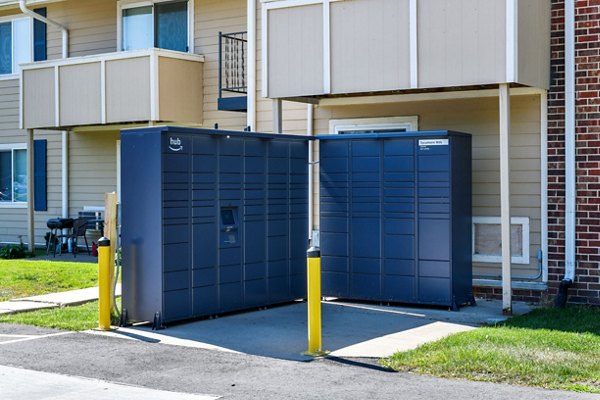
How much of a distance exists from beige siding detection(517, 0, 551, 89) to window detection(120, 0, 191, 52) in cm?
844

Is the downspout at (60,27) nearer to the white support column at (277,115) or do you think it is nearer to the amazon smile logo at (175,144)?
the white support column at (277,115)

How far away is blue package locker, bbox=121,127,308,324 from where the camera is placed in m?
11.2

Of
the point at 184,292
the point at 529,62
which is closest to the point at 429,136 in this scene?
the point at 529,62

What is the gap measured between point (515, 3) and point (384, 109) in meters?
3.41

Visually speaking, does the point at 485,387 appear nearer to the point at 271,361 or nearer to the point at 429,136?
the point at 271,361

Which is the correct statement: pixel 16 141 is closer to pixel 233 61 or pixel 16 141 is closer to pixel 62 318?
pixel 233 61

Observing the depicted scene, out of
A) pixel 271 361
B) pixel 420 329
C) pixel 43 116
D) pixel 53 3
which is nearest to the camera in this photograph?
pixel 271 361

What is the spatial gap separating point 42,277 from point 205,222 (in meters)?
5.32

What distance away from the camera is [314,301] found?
962 centimetres

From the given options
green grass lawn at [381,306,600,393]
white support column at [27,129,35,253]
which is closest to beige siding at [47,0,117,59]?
white support column at [27,129,35,253]

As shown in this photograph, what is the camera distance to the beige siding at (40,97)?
19.9m

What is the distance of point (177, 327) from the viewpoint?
11.3m

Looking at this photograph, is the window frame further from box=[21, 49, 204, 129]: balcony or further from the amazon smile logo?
the amazon smile logo

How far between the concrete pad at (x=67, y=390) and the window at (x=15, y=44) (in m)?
14.6
